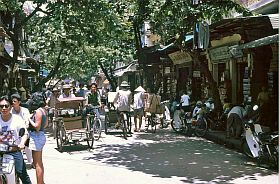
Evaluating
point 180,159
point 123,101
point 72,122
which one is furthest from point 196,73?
point 180,159

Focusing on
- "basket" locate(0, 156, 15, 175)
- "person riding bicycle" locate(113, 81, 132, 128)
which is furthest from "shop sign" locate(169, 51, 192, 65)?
"basket" locate(0, 156, 15, 175)

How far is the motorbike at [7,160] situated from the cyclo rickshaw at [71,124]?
16.2ft

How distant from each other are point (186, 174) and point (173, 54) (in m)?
17.2

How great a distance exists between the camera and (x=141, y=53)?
23328 mm

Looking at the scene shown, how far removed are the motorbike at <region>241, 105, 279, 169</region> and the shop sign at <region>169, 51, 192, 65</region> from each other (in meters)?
13.6

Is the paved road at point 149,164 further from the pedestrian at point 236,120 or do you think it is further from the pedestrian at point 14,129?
the pedestrian at point 14,129

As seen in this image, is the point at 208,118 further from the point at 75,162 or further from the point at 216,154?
the point at 75,162

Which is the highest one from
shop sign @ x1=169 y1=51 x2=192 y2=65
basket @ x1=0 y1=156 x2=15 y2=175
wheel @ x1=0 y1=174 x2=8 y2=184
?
shop sign @ x1=169 y1=51 x2=192 y2=65

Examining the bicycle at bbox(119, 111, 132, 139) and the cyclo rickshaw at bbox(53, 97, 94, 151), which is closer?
the cyclo rickshaw at bbox(53, 97, 94, 151)

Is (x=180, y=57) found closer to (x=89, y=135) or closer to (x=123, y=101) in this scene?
(x=123, y=101)

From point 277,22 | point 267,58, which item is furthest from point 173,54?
point 277,22

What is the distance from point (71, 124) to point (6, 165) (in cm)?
525

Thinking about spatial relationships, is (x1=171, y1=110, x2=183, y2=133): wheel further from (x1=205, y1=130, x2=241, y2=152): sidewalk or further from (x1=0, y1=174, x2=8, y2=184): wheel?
(x1=0, y1=174, x2=8, y2=184): wheel

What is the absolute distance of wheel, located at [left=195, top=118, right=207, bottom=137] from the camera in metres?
13.9
